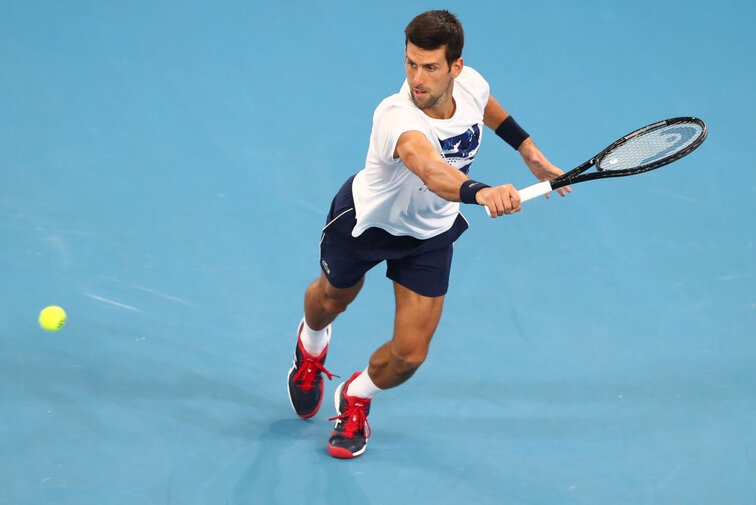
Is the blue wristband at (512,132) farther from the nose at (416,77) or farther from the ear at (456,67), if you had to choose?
the nose at (416,77)

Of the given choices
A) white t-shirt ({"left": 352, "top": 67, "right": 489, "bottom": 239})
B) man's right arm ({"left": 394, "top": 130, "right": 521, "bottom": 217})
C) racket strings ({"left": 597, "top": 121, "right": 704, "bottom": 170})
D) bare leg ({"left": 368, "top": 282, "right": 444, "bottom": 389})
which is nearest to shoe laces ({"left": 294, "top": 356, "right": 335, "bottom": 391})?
bare leg ({"left": 368, "top": 282, "right": 444, "bottom": 389})

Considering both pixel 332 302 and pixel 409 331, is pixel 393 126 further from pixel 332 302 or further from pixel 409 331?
pixel 332 302

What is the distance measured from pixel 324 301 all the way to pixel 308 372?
359mm

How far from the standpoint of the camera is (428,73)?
10.3ft

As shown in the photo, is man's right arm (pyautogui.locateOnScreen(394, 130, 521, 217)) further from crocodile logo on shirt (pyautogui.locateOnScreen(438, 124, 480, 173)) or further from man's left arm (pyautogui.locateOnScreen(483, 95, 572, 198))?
man's left arm (pyautogui.locateOnScreen(483, 95, 572, 198))

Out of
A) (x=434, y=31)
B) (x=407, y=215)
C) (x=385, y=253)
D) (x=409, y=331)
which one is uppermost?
(x=434, y=31)

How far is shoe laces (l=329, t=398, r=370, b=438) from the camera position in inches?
148

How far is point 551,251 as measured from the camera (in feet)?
16.8

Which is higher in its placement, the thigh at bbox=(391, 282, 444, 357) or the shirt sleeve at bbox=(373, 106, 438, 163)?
the shirt sleeve at bbox=(373, 106, 438, 163)

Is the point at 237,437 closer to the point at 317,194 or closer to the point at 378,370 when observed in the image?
the point at 378,370

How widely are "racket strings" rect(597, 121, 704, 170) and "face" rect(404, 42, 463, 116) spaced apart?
615mm

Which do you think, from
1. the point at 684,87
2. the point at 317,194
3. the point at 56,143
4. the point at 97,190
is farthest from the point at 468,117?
the point at 684,87

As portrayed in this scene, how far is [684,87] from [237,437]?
172 inches

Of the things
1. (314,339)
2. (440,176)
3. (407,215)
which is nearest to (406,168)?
(407,215)
